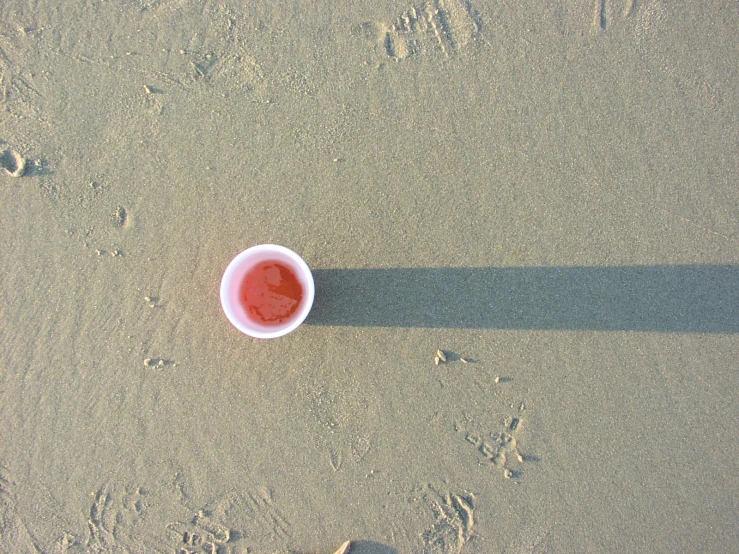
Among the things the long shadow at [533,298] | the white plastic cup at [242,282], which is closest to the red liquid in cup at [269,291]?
the white plastic cup at [242,282]

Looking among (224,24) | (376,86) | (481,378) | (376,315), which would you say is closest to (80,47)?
(224,24)

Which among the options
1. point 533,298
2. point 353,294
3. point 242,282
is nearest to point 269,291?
point 242,282

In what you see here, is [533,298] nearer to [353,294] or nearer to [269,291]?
[353,294]

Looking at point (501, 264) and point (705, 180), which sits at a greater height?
point (705, 180)

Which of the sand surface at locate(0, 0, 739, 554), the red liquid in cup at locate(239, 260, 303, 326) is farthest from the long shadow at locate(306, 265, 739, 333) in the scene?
the red liquid in cup at locate(239, 260, 303, 326)

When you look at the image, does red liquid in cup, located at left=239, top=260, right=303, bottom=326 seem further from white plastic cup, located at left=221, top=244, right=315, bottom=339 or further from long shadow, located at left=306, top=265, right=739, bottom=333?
long shadow, located at left=306, top=265, right=739, bottom=333

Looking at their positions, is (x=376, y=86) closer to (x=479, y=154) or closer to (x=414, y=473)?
(x=479, y=154)
